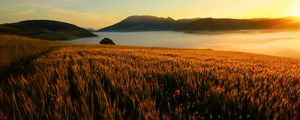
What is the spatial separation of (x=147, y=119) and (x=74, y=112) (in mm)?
583

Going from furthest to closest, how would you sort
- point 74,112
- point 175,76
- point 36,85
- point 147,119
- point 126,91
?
point 175,76, point 36,85, point 126,91, point 74,112, point 147,119

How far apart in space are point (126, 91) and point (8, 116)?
3.43ft

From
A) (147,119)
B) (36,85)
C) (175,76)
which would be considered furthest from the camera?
(175,76)

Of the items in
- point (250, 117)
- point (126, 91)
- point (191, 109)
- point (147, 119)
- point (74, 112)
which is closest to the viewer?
point (147, 119)

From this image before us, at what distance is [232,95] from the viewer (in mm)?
2307

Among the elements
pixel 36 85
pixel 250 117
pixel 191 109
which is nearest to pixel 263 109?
pixel 250 117

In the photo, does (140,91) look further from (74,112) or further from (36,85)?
(36,85)

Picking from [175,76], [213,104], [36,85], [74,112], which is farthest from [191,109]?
[36,85]

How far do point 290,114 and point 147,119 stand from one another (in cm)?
114

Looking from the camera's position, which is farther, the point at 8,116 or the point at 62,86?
the point at 62,86

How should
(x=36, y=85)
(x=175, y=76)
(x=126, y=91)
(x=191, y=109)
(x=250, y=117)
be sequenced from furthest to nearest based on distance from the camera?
(x=175, y=76) < (x=36, y=85) < (x=126, y=91) < (x=191, y=109) < (x=250, y=117)

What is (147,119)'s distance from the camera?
5.42ft

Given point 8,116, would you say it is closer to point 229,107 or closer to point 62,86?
point 62,86

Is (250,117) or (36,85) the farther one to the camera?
(36,85)
